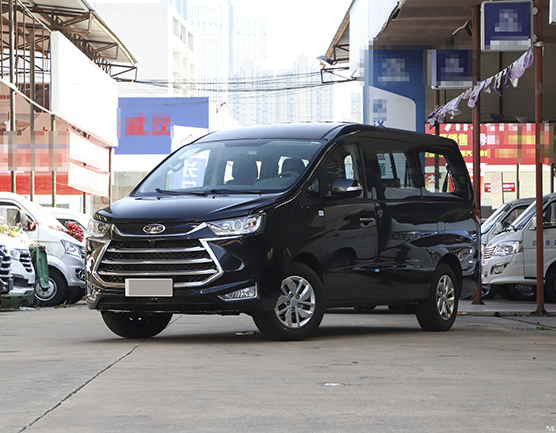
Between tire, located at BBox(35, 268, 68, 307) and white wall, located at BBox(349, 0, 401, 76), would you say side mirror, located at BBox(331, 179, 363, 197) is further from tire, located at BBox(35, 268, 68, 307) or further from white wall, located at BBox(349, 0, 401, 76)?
tire, located at BBox(35, 268, 68, 307)

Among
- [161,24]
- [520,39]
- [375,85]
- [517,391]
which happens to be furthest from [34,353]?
[161,24]

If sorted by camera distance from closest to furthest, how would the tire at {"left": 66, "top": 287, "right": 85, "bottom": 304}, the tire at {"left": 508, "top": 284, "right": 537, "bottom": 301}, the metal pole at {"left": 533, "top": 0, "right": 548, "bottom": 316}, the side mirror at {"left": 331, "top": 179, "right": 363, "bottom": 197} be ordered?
1. the side mirror at {"left": 331, "top": 179, "right": 363, "bottom": 197}
2. the metal pole at {"left": 533, "top": 0, "right": 548, "bottom": 316}
3. the tire at {"left": 66, "top": 287, "right": 85, "bottom": 304}
4. the tire at {"left": 508, "top": 284, "right": 537, "bottom": 301}

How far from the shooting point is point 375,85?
891 inches

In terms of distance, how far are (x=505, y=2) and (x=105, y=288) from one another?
7778 mm

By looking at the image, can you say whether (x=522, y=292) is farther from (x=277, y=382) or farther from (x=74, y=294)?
(x=277, y=382)

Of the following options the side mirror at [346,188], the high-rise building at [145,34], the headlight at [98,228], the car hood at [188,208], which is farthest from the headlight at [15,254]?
the high-rise building at [145,34]

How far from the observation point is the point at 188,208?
948 cm

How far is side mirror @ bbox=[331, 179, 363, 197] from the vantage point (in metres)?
10.2

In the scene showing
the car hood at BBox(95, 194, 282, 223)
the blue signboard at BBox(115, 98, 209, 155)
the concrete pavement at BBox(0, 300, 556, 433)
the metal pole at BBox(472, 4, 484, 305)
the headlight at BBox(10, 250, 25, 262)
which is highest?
the blue signboard at BBox(115, 98, 209, 155)

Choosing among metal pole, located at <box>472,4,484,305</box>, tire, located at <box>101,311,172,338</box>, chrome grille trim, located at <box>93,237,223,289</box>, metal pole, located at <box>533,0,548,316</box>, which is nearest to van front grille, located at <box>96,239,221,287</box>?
chrome grille trim, located at <box>93,237,223,289</box>

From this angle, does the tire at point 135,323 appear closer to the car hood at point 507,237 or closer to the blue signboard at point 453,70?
the car hood at point 507,237

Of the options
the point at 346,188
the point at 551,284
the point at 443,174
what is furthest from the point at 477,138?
the point at 346,188

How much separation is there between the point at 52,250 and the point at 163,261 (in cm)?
1045

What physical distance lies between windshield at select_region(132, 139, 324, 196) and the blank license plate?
1091 millimetres
